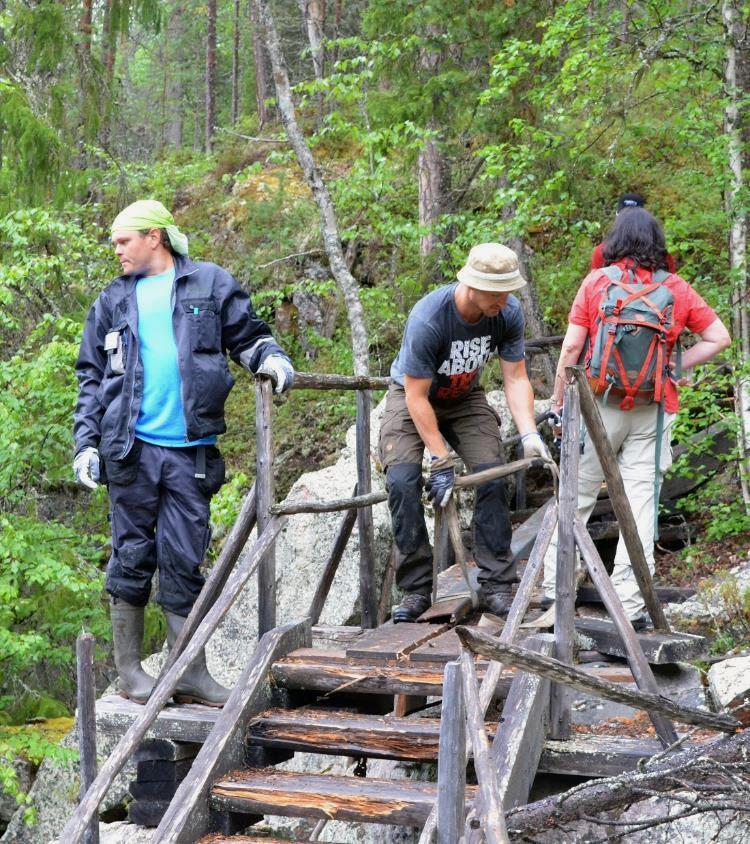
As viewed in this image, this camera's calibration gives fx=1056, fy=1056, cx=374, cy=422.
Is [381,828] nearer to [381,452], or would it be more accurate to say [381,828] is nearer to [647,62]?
[381,452]

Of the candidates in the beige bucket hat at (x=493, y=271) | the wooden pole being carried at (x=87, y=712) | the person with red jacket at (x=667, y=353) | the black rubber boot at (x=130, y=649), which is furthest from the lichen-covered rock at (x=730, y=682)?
the wooden pole being carried at (x=87, y=712)

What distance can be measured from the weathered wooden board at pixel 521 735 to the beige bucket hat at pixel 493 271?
1639 mm

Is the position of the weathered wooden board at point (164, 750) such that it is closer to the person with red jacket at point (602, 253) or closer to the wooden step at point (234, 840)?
the wooden step at point (234, 840)

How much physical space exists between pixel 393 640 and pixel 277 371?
4.52 feet

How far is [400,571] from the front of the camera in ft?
18.2

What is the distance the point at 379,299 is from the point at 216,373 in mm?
7290

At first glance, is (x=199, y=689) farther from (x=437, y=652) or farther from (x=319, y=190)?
(x=319, y=190)

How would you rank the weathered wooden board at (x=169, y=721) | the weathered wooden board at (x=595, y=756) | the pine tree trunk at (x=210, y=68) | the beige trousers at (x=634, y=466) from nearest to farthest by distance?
1. the weathered wooden board at (x=595, y=756)
2. the weathered wooden board at (x=169, y=721)
3. the beige trousers at (x=634, y=466)
4. the pine tree trunk at (x=210, y=68)

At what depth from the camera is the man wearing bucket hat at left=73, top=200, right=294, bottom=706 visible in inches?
184

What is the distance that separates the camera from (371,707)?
5.00 metres

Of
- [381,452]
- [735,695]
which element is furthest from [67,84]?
[735,695]

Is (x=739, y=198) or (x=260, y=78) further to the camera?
(x=260, y=78)

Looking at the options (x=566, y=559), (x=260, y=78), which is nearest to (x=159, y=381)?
(x=566, y=559)

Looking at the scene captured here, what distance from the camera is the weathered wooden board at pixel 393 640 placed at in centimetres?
470
